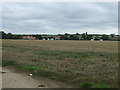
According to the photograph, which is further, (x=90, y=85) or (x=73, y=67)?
(x=73, y=67)

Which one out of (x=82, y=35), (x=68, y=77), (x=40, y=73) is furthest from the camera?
(x=82, y=35)

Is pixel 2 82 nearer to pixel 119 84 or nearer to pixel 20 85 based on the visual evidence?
pixel 20 85

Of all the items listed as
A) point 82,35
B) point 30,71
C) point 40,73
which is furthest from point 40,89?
point 82,35

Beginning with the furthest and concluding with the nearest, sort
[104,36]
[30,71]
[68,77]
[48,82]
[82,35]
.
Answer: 1. [82,35]
2. [104,36]
3. [30,71]
4. [68,77]
5. [48,82]

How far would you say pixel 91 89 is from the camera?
20.3 ft

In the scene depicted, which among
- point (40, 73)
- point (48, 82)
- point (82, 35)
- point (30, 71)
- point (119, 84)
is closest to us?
point (119, 84)

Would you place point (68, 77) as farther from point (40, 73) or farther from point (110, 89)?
point (110, 89)

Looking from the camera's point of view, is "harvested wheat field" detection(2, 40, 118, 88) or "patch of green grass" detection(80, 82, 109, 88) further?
"harvested wheat field" detection(2, 40, 118, 88)

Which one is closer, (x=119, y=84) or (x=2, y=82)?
(x=119, y=84)

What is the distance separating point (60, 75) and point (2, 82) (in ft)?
8.38

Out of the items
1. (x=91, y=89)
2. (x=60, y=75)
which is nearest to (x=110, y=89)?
(x=91, y=89)

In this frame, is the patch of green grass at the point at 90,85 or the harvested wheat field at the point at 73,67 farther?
the harvested wheat field at the point at 73,67

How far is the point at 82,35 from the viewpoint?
5374 inches

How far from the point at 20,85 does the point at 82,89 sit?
94.6 inches
